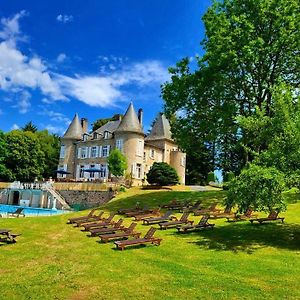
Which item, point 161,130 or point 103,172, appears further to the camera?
point 161,130

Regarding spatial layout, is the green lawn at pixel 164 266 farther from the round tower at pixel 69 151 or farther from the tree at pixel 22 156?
the tree at pixel 22 156

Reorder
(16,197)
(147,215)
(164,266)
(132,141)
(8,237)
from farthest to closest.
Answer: (132,141)
(16,197)
(147,215)
(8,237)
(164,266)

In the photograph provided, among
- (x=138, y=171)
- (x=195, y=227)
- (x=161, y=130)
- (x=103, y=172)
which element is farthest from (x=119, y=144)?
(x=195, y=227)

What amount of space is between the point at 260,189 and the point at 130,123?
3795 centimetres

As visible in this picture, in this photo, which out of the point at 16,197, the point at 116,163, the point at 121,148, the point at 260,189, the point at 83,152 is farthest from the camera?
the point at 83,152

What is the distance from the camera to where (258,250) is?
527 inches

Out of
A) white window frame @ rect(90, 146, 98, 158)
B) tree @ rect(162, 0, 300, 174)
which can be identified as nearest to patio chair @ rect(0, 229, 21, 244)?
tree @ rect(162, 0, 300, 174)

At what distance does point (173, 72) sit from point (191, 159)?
36640 mm

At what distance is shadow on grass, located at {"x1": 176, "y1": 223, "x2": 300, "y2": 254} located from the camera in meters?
14.0

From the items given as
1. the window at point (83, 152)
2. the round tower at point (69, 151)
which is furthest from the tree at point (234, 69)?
the round tower at point (69, 151)

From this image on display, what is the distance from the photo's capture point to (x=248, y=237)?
50.8ft

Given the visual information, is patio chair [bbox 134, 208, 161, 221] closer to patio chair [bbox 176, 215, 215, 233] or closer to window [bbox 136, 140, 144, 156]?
patio chair [bbox 176, 215, 215, 233]

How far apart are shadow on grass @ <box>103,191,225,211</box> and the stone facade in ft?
54.5

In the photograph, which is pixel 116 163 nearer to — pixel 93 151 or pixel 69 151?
pixel 93 151
